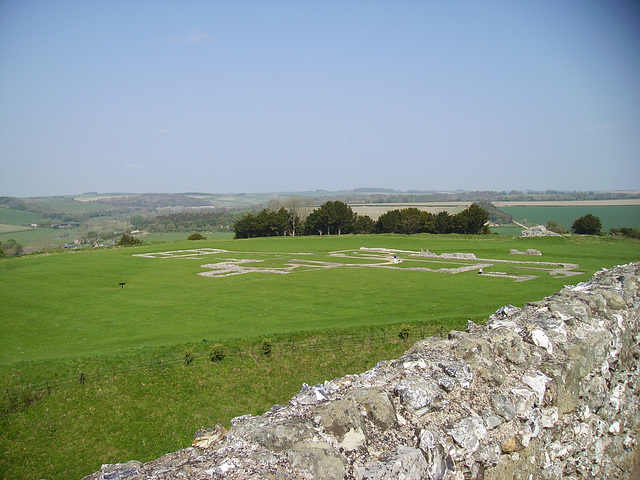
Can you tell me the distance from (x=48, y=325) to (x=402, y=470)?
A: 2615 centimetres

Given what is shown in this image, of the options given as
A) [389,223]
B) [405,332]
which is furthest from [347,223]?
[405,332]

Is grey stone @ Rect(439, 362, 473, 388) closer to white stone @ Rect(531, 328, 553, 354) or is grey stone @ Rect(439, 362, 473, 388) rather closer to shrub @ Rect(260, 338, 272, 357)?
white stone @ Rect(531, 328, 553, 354)

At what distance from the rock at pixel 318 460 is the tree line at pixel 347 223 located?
83.0 meters

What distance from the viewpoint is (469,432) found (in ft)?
18.3

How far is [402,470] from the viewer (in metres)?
4.79

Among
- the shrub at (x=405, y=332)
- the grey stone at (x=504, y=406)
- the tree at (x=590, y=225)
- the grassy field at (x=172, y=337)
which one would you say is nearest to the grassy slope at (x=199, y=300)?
the grassy field at (x=172, y=337)

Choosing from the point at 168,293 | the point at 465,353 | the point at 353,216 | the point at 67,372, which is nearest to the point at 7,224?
the point at 353,216

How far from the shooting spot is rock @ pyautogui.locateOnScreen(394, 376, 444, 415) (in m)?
5.76

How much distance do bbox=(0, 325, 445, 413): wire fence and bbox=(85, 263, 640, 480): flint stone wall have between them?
40.6 ft

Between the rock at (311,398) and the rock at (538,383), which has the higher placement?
the rock at (538,383)

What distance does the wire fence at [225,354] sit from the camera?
15.8 m

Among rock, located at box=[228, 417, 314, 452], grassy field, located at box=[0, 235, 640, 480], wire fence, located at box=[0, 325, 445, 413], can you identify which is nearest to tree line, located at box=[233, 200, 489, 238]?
grassy field, located at box=[0, 235, 640, 480]

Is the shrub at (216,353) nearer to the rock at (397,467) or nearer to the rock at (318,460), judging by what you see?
the rock at (318,460)

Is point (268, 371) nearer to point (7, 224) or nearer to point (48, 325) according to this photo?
point (48, 325)
